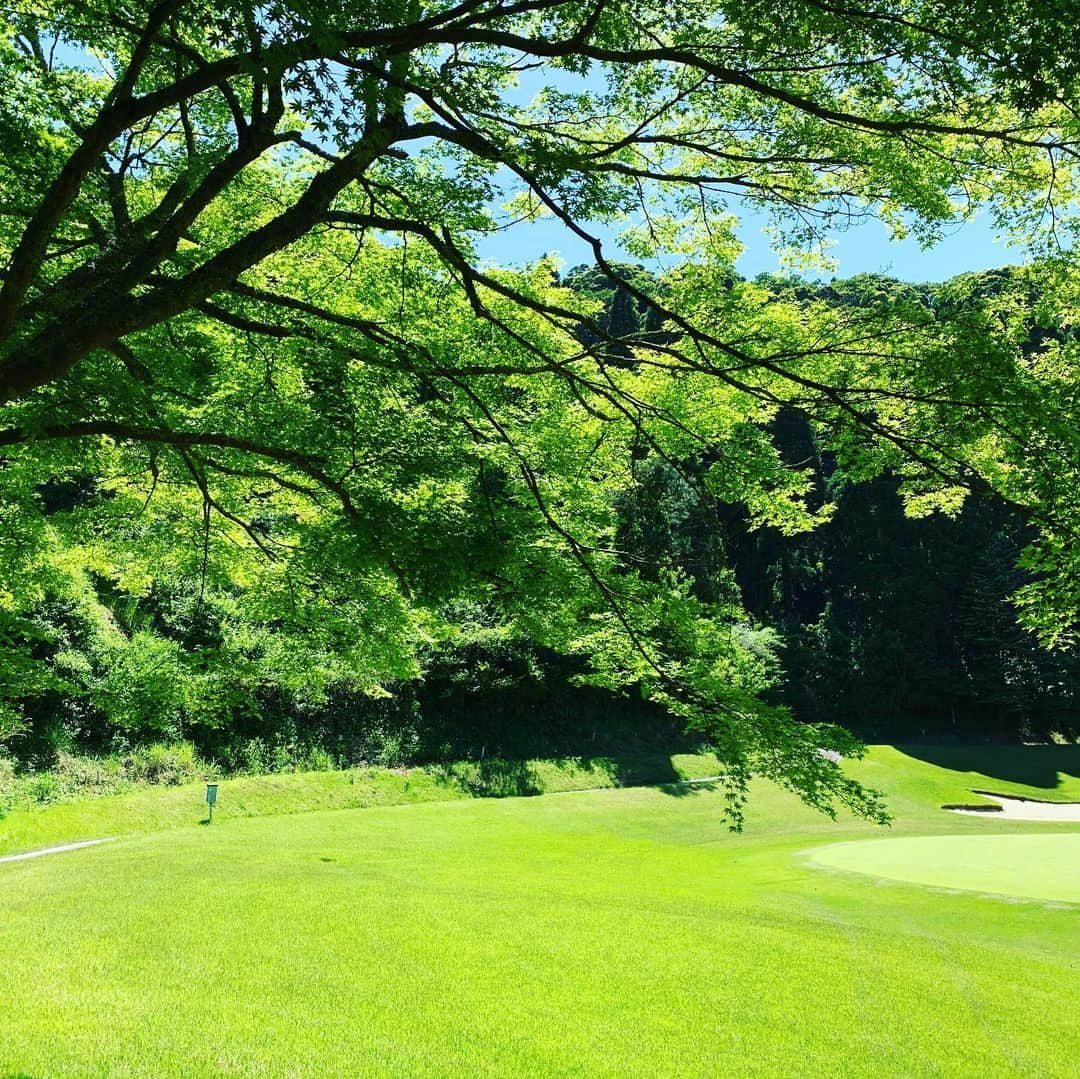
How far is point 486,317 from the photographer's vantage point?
5645 mm

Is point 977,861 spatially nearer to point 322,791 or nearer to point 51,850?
point 322,791

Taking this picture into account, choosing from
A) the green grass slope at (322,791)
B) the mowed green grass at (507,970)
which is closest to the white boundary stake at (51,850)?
the green grass slope at (322,791)

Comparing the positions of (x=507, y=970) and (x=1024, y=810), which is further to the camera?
(x=1024, y=810)

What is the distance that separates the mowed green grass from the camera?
18.1 ft

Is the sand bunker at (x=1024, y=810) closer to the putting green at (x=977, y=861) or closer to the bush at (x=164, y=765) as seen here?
the putting green at (x=977, y=861)

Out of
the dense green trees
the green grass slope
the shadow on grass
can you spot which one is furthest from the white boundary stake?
the shadow on grass

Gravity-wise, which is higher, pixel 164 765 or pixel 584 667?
pixel 584 667

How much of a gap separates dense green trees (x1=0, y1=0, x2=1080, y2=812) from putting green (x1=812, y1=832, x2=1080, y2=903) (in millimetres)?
7209

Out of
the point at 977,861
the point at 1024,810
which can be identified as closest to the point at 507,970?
the point at 977,861

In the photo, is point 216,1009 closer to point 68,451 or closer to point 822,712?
point 68,451

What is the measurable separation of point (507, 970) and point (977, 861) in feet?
32.7

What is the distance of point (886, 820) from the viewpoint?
15.9ft

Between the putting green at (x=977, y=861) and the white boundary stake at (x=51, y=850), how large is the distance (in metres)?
12.6

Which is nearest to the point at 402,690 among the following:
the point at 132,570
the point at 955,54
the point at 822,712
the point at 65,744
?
the point at 65,744
